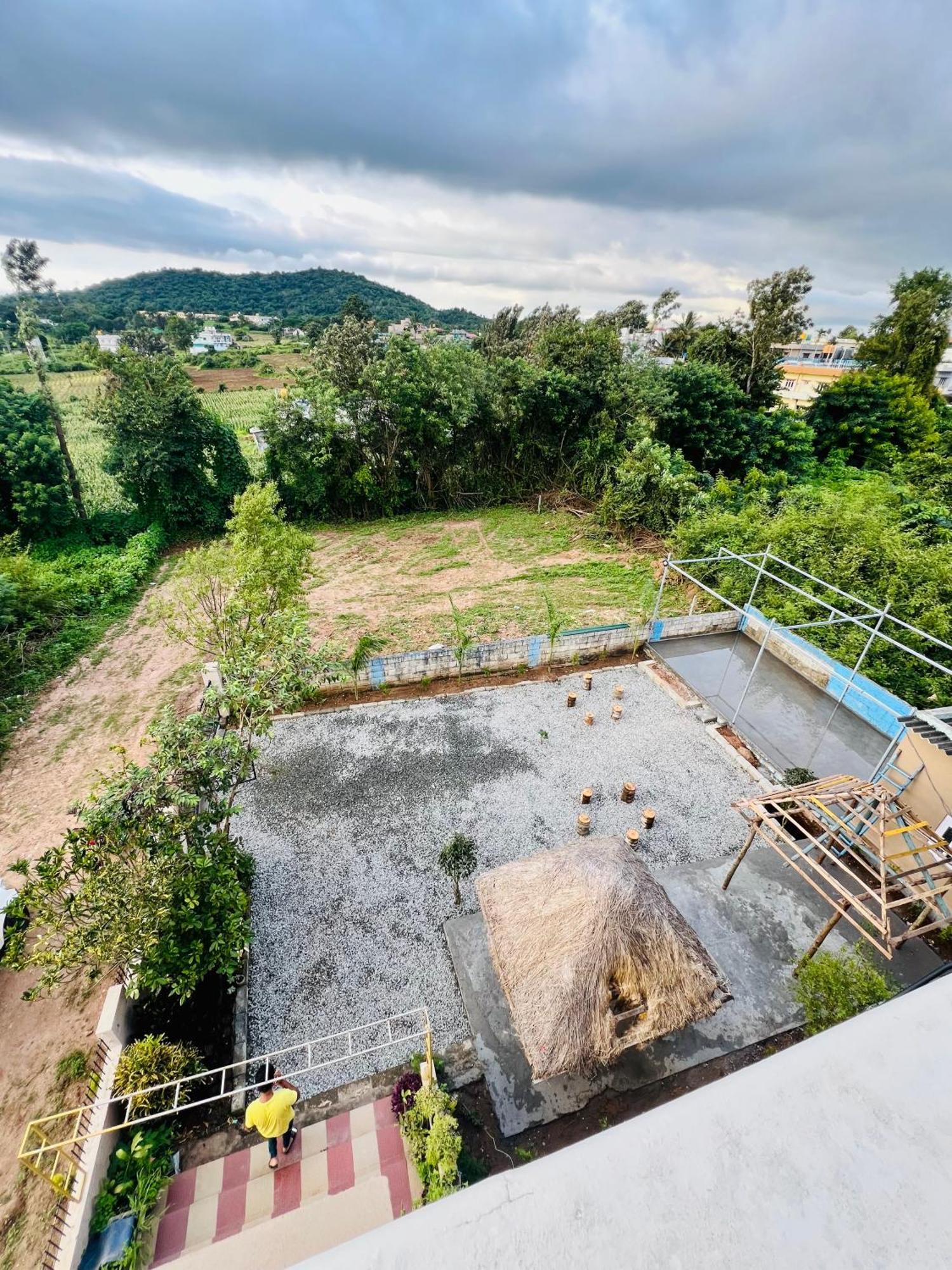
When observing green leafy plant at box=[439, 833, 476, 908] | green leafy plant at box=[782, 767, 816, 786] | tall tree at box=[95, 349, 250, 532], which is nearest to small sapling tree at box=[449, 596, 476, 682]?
green leafy plant at box=[439, 833, 476, 908]

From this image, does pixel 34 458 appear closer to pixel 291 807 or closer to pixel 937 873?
pixel 291 807

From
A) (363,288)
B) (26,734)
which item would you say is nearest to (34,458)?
(26,734)

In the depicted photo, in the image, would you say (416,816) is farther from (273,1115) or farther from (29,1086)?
(29,1086)

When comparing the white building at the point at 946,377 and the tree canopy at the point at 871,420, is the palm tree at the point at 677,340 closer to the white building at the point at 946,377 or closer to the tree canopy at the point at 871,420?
the tree canopy at the point at 871,420

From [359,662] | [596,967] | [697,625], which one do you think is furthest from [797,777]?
[359,662]

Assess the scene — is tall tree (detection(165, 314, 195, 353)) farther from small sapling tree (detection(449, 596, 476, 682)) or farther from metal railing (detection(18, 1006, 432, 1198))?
metal railing (detection(18, 1006, 432, 1198))

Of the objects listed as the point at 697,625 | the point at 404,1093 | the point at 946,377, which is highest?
the point at 946,377
